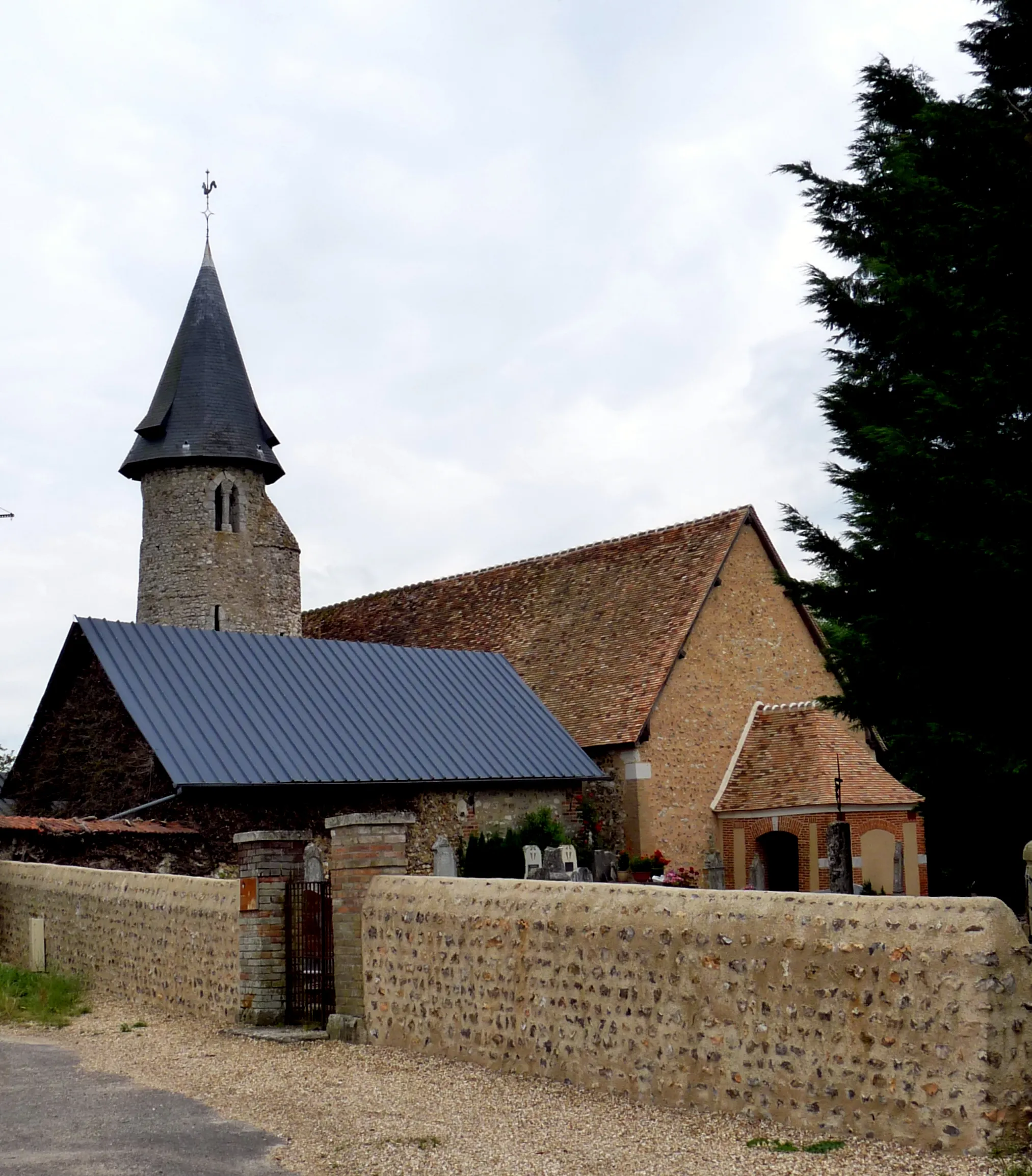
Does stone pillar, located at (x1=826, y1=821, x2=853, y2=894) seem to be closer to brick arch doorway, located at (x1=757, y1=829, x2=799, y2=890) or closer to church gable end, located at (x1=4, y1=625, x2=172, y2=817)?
brick arch doorway, located at (x1=757, y1=829, x2=799, y2=890)

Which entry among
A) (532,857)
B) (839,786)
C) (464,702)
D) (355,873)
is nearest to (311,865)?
(355,873)

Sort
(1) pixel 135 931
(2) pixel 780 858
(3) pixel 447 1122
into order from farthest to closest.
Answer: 1. (2) pixel 780 858
2. (1) pixel 135 931
3. (3) pixel 447 1122

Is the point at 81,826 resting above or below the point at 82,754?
below

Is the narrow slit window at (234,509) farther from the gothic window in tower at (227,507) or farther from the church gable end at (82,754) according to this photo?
the church gable end at (82,754)

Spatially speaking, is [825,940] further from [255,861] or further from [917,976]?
[255,861]

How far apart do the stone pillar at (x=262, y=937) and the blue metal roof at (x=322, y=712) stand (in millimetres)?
6476

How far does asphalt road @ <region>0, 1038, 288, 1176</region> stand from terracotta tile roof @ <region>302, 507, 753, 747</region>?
1542 cm

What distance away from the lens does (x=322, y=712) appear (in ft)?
68.6

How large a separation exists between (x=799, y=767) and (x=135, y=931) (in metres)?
13.8

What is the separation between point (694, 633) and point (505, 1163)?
62.1 feet

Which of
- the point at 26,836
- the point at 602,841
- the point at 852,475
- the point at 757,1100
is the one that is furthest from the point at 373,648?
the point at 757,1100

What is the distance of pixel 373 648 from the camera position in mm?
23828

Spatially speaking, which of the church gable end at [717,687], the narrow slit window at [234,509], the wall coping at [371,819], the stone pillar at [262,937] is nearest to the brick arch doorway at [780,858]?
the church gable end at [717,687]

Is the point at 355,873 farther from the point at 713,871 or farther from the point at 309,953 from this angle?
the point at 713,871
